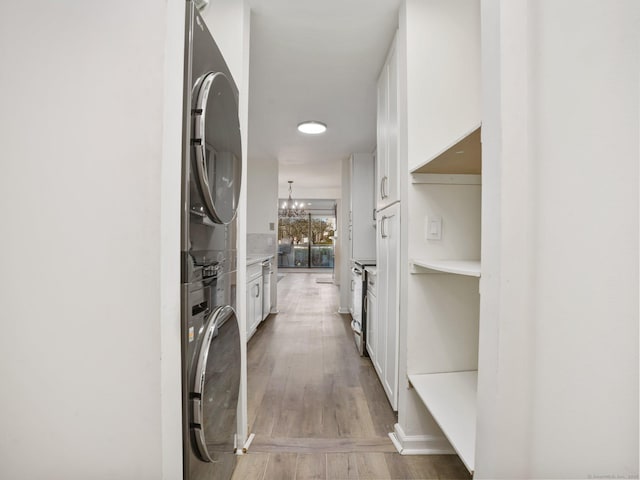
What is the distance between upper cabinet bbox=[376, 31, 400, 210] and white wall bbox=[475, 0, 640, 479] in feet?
3.17

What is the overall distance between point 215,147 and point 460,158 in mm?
971

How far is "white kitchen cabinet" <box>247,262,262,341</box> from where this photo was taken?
10.0 ft

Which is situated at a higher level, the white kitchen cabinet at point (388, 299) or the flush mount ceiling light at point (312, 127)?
the flush mount ceiling light at point (312, 127)

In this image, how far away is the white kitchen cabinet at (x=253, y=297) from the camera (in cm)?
306

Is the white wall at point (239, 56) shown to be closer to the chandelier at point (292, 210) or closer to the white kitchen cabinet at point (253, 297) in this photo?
the white kitchen cabinet at point (253, 297)


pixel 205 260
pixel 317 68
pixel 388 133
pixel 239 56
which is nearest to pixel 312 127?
pixel 317 68

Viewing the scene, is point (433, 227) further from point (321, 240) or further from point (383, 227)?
point (321, 240)

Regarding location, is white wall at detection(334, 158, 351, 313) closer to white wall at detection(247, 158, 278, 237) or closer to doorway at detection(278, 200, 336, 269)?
white wall at detection(247, 158, 278, 237)

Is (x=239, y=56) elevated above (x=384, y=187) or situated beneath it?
elevated above

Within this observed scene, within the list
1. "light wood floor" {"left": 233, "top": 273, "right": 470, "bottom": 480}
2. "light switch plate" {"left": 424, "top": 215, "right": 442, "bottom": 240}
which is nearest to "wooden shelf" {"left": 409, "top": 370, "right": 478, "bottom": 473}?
"light wood floor" {"left": 233, "top": 273, "right": 470, "bottom": 480}

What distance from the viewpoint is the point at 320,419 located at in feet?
5.74

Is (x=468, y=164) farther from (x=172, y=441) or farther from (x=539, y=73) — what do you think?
(x=172, y=441)

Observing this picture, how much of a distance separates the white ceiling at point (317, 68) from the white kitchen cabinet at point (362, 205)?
314 mm

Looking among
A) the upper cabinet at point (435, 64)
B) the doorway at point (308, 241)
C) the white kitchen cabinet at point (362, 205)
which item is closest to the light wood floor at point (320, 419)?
the upper cabinet at point (435, 64)
